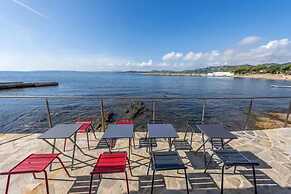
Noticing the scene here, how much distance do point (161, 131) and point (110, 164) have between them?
3.64ft

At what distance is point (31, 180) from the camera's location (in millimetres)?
2580

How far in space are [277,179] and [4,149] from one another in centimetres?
515

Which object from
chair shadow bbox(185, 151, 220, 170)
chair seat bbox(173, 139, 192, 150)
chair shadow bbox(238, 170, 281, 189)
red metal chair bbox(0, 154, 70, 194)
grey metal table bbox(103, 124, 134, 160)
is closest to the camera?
red metal chair bbox(0, 154, 70, 194)

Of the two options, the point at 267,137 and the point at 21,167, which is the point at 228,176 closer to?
the point at 267,137

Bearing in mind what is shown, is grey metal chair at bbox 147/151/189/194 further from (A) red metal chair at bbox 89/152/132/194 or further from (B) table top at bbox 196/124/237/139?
(B) table top at bbox 196/124/237/139

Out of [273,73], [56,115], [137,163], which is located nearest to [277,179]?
[137,163]

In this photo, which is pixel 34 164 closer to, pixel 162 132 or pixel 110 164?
pixel 110 164

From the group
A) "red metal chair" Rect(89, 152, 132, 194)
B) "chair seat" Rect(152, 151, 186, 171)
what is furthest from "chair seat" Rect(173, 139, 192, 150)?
"red metal chair" Rect(89, 152, 132, 194)

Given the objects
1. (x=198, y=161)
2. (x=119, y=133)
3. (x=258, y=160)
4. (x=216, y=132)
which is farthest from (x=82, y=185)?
(x=258, y=160)

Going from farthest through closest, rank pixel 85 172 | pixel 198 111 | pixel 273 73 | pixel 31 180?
pixel 273 73, pixel 198 111, pixel 85 172, pixel 31 180

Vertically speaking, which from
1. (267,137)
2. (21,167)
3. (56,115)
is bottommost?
(56,115)

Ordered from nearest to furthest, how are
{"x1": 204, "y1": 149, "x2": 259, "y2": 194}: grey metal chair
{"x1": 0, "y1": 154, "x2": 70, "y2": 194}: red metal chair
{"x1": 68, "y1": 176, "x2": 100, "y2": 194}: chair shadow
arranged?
{"x1": 0, "y1": 154, "x2": 70, "y2": 194}: red metal chair < {"x1": 204, "y1": 149, "x2": 259, "y2": 194}: grey metal chair < {"x1": 68, "y1": 176, "x2": 100, "y2": 194}: chair shadow

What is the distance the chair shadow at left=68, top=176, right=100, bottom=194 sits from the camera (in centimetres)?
237

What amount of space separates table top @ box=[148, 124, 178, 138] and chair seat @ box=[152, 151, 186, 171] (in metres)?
0.41
